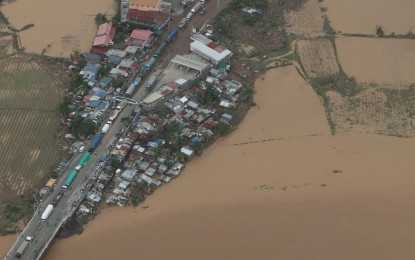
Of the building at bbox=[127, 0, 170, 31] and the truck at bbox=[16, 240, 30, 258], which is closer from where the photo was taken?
the truck at bbox=[16, 240, 30, 258]

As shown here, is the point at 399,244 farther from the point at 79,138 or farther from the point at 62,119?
the point at 62,119

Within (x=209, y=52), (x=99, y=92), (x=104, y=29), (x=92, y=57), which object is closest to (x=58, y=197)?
(x=99, y=92)

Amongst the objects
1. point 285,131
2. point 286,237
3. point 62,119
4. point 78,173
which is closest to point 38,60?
point 62,119

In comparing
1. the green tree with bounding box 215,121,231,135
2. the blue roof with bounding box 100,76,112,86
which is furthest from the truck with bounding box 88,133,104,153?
the green tree with bounding box 215,121,231,135

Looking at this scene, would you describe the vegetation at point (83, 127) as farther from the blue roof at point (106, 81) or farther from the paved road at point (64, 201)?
the blue roof at point (106, 81)

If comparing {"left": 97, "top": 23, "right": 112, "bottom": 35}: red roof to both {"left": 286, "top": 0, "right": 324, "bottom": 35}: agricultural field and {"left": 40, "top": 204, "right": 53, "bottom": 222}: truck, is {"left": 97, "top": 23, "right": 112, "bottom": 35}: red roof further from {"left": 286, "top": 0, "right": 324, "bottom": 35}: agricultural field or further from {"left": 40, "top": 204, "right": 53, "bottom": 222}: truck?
{"left": 40, "top": 204, "right": 53, "bottom": 222}: truck

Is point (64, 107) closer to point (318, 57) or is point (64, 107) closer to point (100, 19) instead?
point (100, 19)
